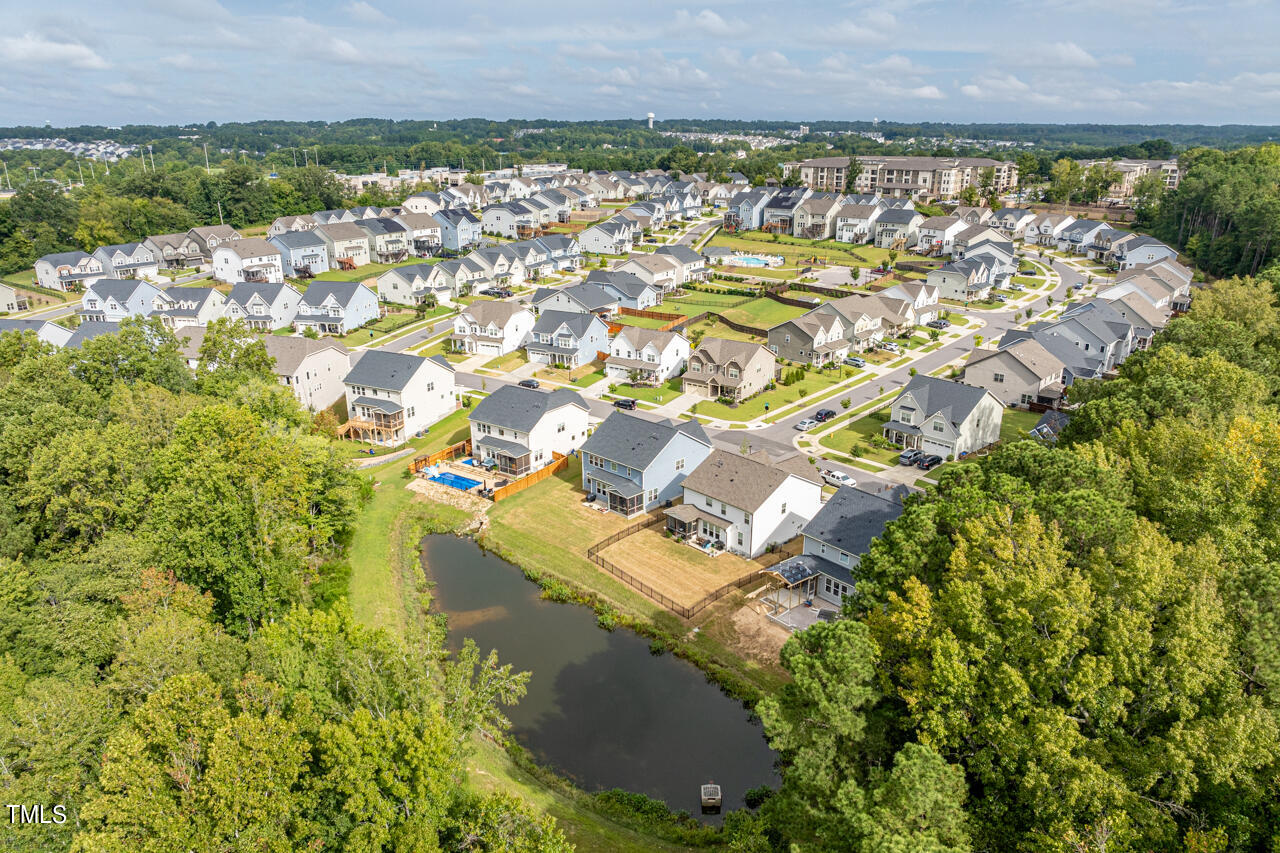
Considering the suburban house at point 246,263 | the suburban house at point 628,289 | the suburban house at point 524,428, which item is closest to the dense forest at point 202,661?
the suburban house at point 524,428

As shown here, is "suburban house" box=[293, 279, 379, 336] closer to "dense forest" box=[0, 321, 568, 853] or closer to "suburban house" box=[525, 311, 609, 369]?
"suburban house" box=[525, 311, 609, 369]

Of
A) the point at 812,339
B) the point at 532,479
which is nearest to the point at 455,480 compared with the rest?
the point at 532,479

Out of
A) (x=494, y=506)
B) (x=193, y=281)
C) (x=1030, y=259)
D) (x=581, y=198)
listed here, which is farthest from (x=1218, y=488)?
(x=581, y=198)

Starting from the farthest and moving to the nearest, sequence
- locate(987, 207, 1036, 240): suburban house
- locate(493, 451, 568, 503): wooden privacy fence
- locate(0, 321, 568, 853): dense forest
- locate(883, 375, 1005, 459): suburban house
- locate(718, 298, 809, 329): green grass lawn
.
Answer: locate(987, 207, 1036, 240): suburban house → locate(718, 298, 809, 329): green grass lawn → locate(883, 375, 1005, 459): suburban house → locate(493, 451, 568, 503): wooden privacy fence → locate(0, 321, 568, 853): dense forest

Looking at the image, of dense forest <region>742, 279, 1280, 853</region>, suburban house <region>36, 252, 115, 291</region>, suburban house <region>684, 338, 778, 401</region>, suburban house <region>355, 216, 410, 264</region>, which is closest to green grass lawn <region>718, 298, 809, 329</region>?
suburban house <region>684, 338, 778, 401</region>

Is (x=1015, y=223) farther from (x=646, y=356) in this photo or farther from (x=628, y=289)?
(x=646, y=356)

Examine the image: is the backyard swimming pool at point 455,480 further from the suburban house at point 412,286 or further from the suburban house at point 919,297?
the suburban house at point 919,297

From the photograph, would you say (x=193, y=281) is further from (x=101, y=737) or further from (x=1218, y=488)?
(x=1218, y=488)
